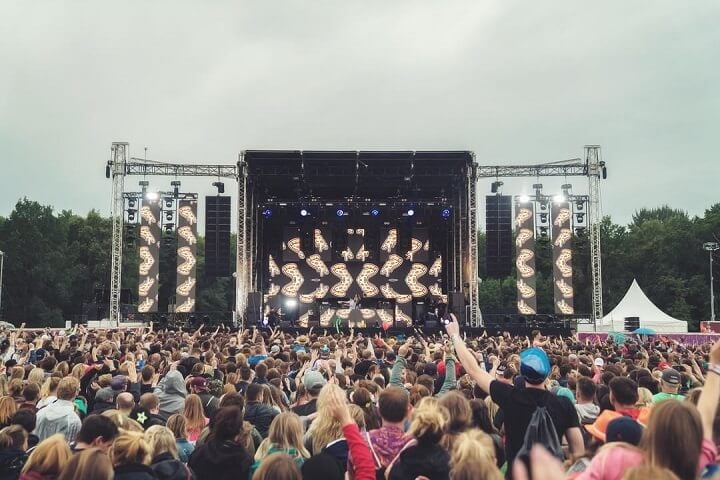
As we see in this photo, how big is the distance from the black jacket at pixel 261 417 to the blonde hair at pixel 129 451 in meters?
1.85

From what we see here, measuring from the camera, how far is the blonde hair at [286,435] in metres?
3.99

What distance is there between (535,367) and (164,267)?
55.9 meters

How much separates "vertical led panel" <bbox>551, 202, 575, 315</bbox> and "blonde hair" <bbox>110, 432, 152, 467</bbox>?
2620cm

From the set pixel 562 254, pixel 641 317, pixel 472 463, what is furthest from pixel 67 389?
pixel 641 317

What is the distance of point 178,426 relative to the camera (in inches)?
193

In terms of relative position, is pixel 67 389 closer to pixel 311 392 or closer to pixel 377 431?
pixel 311 392

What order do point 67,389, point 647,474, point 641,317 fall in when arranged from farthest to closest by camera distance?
point 641,317, point 67,389, point 647,474

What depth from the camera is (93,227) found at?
5794 cm

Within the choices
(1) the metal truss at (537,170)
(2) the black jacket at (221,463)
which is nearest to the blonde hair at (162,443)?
(2) the black jacket at (221,463)

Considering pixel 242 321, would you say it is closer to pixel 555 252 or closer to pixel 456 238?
pixel 456 238

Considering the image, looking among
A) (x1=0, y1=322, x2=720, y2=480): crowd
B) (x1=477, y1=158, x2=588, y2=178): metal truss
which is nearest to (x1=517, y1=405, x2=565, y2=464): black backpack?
(x1=0, y1=322, x2=720, y2=480): crowd

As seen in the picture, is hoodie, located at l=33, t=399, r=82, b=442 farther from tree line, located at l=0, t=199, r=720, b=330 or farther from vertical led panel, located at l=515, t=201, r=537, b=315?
tree line, located at l=0, t=199, r=720, b=330

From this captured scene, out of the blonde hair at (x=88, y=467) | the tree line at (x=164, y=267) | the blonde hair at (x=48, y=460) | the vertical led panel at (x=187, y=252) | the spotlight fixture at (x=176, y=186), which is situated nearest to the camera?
the blonde hair at (x=88, y=467)

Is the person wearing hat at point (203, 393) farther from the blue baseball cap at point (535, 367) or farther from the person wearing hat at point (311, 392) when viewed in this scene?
the blue baseball cap at point (535, 367)
